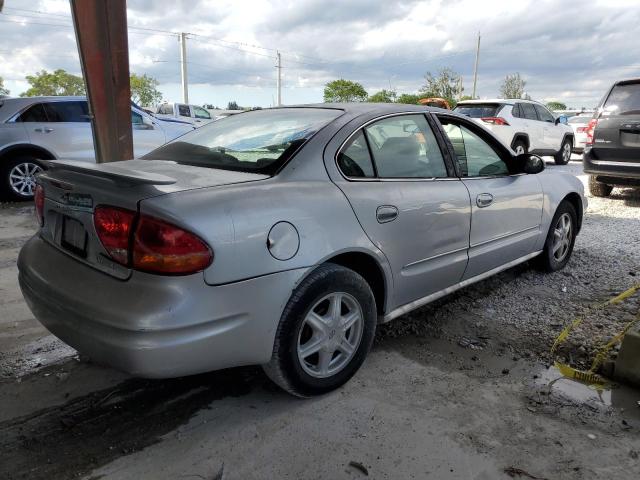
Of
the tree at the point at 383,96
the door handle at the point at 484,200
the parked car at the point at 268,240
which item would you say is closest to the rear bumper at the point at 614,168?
the parked car at the point at 268,240

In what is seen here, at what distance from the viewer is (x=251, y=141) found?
295 centimetres

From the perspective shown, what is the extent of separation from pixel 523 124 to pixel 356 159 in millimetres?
11008

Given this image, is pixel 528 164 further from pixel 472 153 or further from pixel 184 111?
pixel 184 111

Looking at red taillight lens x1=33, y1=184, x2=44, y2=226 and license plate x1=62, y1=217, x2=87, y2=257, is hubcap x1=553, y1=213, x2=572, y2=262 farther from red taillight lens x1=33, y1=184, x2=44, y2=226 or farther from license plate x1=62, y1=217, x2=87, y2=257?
red taillight lens x1=33, y1=184, x2=44, y2=226

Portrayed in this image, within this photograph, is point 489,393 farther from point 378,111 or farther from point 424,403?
Answer: point 378,111

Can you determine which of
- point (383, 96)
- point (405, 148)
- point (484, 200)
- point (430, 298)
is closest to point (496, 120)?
point (484, 200)

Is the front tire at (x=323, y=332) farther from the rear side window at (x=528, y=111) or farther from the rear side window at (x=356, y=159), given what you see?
the rear side window at (x=528, y=111)

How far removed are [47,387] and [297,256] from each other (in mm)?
1613

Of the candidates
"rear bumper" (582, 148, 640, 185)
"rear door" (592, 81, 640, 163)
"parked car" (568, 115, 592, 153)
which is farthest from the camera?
"parked car" (568, 115, 592, 153)

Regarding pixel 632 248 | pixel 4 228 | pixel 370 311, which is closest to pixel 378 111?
pixel 370 311

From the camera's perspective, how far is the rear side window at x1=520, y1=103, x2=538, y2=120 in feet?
41.5

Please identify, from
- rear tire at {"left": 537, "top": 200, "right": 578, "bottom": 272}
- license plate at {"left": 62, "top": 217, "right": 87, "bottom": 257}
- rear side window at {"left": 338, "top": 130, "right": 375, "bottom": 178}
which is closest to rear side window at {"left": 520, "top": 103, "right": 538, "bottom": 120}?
rear tire at {"left": 537, "top": 200, "right": 578, "bottom": 272}

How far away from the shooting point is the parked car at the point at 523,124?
11.9m

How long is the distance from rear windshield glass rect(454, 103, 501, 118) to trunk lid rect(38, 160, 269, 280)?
10627 millimetres
